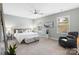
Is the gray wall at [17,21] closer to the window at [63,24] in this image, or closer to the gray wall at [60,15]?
the gray wall at [60,15]

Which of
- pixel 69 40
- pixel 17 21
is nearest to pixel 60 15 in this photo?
pixel 69 40

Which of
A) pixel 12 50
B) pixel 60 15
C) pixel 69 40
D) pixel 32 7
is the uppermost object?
pixel 32 7

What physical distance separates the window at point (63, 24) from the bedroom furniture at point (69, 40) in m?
0.15

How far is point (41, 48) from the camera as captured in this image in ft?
6.53

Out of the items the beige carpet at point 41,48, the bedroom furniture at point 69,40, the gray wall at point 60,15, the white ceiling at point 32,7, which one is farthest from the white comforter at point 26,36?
the bedroom furniture at point 69,40

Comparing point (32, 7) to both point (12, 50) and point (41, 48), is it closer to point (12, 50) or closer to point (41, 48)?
point (41, 48)

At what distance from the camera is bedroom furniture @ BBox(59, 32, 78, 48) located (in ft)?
6.28

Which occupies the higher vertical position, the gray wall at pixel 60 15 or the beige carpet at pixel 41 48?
the gray wall at pixel 60 15

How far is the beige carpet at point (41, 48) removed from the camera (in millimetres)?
1963

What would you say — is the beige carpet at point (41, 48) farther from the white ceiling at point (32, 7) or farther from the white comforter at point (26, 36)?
the white ceiling at point (32, 7)

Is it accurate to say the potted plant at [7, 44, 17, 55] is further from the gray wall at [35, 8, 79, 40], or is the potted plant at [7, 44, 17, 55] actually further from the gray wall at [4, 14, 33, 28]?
the gray wall at [35, 8, 79, 40]

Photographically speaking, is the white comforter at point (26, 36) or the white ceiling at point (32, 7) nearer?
the white ceiling at point (32, 7)

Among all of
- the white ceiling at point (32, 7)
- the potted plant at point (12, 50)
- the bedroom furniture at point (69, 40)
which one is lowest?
the potted plant at point (12, 50)

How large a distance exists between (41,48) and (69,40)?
0.69m
